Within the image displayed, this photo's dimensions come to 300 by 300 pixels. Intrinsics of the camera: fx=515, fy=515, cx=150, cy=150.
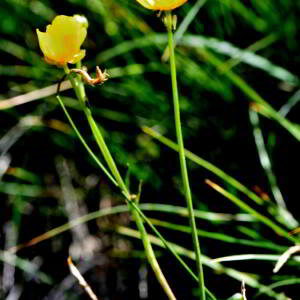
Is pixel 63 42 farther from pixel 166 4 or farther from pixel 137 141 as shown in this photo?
pixel 137 141

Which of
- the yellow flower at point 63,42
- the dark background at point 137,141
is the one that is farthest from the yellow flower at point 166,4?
the dark background at point 137,141

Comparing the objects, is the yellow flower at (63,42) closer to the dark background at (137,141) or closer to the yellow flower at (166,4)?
the yellow flower at (166,4)

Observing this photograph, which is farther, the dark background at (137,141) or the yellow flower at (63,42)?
the dark background at (137,141)

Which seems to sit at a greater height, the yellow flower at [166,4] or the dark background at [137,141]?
the dark background at [137,141]

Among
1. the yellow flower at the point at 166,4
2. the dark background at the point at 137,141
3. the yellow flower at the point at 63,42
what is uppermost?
the dark background at the point at 137,141

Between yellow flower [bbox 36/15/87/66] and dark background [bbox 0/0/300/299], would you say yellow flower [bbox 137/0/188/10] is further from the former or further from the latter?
dark background [bbox 0/0/300/299]

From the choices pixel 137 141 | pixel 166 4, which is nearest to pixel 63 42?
pixel 166 4

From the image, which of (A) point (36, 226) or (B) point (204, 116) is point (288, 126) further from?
(A) point (36, 226)

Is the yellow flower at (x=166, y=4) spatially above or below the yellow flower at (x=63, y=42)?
below

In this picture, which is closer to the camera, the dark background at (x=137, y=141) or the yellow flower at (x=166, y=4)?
the yellow flower at (x=166, y=4)
